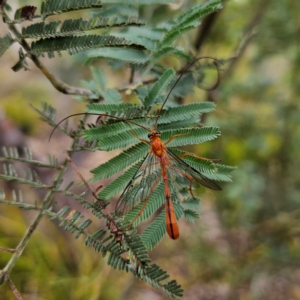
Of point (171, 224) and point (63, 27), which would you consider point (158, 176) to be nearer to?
point (171, 224)

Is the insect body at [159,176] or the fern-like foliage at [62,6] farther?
the insect body at [159,176]

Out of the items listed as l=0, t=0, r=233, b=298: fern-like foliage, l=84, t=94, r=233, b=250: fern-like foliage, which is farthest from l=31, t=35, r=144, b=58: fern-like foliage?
l=84, t=94, r=233, b=250: fern-like foliage

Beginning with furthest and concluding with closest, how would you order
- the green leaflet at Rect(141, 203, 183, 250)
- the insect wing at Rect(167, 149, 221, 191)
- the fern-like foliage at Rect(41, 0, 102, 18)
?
the insect wing at Rect(167, 149, 221, 191) → the green leaflet at Rect(141, 203, 183, 250) → the fern-like foliage at Rect(41, 0, 102, 18)

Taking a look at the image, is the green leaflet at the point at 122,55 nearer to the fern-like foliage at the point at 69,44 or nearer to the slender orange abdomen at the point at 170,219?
the fern-like foliage at the point at 69,44

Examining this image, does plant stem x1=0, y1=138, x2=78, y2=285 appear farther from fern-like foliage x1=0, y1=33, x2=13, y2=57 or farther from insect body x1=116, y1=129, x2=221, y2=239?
fern-like foliage x1=0, y1=33, x2=13, y2=57

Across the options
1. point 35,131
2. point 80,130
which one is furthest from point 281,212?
point 35,131

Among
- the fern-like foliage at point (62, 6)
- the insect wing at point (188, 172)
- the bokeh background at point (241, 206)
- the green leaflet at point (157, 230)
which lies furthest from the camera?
the bokeh background at point (241, 206)

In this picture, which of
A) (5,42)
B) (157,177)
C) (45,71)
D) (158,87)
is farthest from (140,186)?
(5,42)

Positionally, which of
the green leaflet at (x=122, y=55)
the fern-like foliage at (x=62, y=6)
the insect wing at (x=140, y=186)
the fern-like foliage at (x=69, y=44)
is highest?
the green leaflet at (x=122, y=55)

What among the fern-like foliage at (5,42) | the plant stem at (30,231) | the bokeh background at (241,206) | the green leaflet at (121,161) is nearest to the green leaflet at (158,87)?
the green leaflet at (121,161)

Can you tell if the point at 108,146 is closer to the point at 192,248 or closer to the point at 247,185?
the point at 247,185
